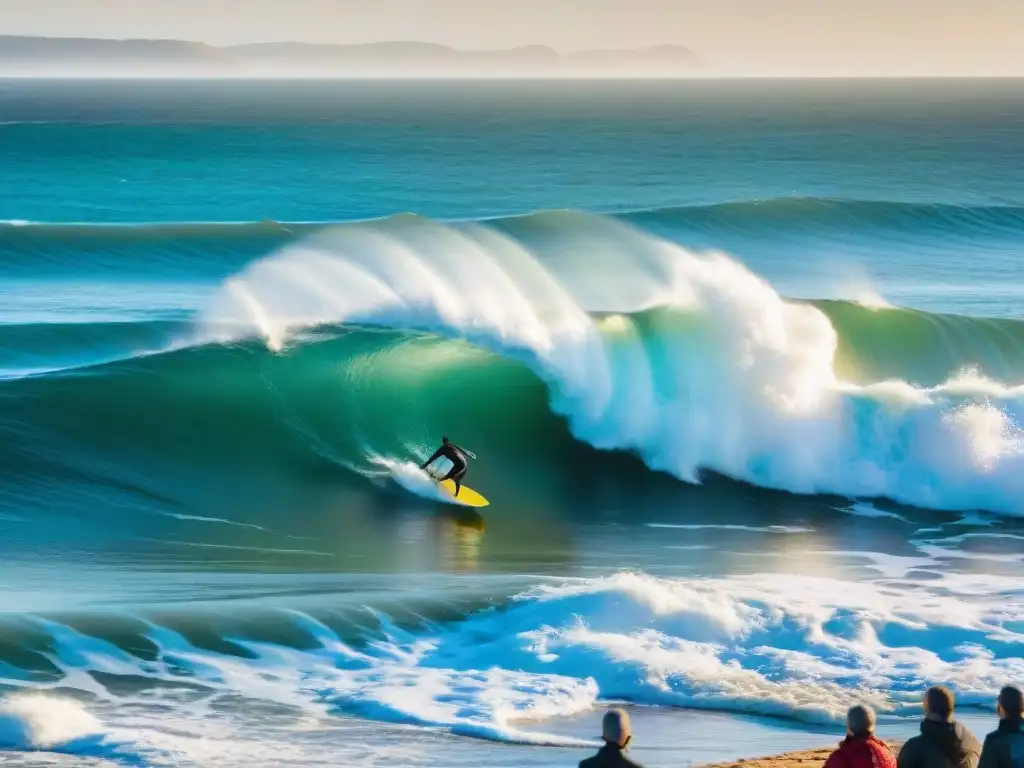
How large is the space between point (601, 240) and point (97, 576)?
22.6 meters

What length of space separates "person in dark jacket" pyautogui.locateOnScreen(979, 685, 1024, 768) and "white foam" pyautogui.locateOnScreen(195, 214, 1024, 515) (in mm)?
9043

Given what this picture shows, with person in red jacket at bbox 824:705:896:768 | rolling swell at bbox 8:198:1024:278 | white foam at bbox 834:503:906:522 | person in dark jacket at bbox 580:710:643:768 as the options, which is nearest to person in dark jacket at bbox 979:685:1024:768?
person in red jacket at bbox 824:705:896:768

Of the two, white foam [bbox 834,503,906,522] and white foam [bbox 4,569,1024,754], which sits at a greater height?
white foam [bbox 834,503,906,522]

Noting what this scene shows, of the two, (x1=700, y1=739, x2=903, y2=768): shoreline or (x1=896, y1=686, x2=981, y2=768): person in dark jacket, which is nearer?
(x1=896, y1=686, x2=981, y2=768): person in dark jacket

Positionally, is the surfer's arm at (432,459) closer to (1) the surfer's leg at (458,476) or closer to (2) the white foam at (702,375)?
(1) the surfer's leg at (458,476)

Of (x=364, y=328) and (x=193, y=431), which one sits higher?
(x=364, y=328)

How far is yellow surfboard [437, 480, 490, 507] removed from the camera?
13.8 metres

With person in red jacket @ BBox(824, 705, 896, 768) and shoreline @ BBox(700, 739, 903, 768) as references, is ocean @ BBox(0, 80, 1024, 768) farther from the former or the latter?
person in red jacket @ BBox(824, 705, 896, 768)

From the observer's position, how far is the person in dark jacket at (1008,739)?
17.7 ft

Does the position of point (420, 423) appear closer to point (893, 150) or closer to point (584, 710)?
point (584, 710)

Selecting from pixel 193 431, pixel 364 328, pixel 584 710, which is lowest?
pixel 584 710

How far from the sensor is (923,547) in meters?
12.9

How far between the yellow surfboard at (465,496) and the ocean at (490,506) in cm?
13

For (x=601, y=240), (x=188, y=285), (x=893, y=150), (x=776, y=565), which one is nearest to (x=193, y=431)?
(x=776, y=565)
